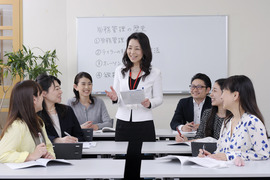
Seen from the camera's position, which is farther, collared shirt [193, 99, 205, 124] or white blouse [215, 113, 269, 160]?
collared shirt [193, 99, 205, 124]

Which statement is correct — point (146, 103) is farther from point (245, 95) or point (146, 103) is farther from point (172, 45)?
point (172, 45)

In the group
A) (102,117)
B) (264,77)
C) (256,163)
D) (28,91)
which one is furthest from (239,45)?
(28,91)

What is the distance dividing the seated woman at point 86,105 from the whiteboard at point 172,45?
3.95 feet

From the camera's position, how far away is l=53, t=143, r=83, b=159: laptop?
2.62 metres

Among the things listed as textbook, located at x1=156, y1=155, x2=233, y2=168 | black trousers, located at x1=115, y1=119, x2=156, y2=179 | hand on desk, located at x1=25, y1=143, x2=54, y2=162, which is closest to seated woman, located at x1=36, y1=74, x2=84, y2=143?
black trousers, located at x1=115, y1=119, x2=156, y2=179

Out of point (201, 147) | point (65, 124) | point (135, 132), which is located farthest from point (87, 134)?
point (201, 147)

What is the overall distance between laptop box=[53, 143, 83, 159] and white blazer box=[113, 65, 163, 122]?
77 cm

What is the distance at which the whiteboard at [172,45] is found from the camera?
18.5ft

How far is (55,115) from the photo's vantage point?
335 cm

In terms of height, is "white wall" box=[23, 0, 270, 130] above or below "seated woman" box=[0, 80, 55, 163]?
above

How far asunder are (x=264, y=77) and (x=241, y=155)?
3587 millimetres

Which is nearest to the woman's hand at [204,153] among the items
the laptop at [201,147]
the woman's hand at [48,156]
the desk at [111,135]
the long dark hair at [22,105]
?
the laptop at [201,147]

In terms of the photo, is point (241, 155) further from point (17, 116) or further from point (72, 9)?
point (72, 9)

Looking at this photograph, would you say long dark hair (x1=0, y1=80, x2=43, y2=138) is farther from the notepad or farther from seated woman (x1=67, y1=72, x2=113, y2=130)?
seated woman (x1=67, y1=72, x2=113, y2=130)
